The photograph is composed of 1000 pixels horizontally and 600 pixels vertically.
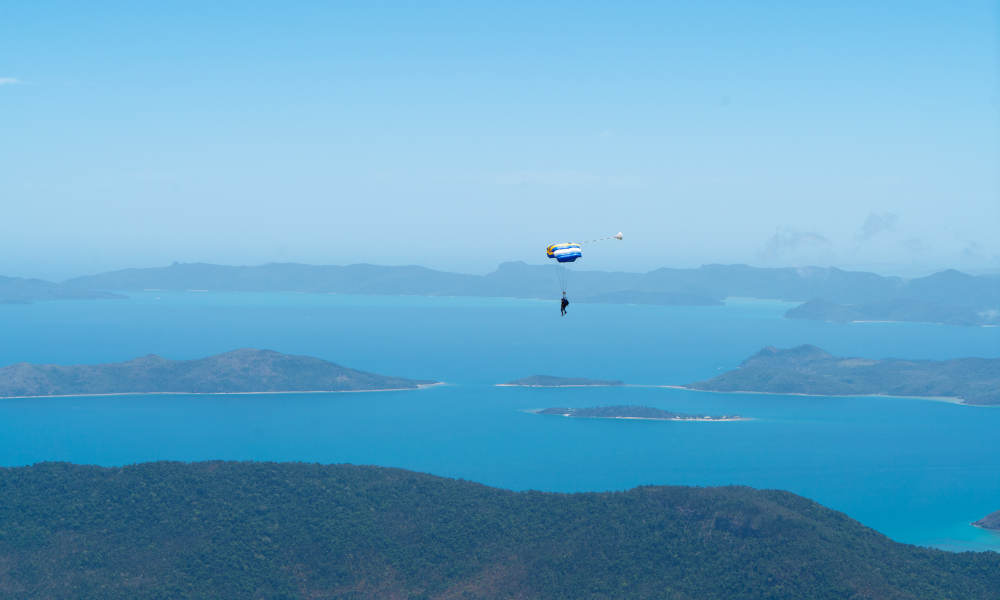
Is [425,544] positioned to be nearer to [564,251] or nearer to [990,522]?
[564,251]

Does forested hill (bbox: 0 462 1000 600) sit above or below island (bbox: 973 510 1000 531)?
above

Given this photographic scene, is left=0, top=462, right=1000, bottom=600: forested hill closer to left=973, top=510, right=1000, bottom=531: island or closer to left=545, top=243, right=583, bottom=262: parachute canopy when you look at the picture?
left=545, top=243, right=583, bottom=262: parachute canopy

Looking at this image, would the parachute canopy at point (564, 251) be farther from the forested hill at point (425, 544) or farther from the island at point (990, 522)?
the island at point (990, 522)

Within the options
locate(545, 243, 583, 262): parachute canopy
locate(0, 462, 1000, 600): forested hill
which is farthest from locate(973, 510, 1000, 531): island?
locate(545, 243, 583, 262): parachute canopy

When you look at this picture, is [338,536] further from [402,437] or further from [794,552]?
[402,437]

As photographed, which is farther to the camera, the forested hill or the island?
the island

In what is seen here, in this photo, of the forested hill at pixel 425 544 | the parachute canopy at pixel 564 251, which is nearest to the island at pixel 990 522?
the forested hill at pixel 425 544
